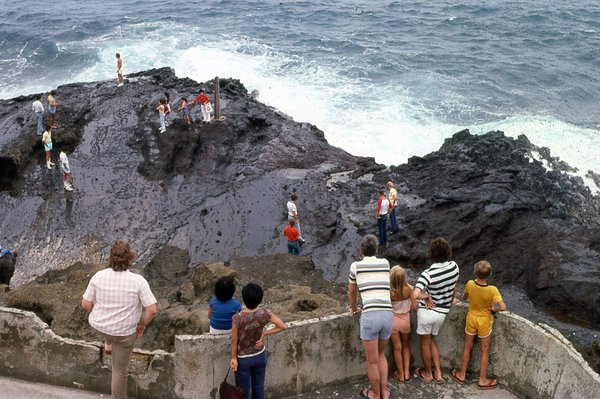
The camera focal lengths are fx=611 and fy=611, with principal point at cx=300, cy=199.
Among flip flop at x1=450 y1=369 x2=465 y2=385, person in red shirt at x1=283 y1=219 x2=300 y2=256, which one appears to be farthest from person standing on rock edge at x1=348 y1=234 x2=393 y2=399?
person in red shirt at x1=283 y1=219 x2=300 y2=256

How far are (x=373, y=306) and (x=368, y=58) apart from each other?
110 ft

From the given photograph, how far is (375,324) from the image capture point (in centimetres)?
656

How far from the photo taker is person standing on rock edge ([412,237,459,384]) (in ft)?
23.1

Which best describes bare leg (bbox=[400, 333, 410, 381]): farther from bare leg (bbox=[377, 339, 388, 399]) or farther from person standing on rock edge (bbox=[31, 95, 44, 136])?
person standing on rock edge (bbox=[31, 95, 44, 136])

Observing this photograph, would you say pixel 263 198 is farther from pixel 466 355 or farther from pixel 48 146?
pixel 466 355

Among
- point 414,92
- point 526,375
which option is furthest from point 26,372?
point 414,92

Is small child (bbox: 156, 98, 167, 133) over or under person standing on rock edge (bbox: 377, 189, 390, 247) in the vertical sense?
over

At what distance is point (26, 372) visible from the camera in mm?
7082

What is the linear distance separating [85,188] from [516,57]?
30202 mm

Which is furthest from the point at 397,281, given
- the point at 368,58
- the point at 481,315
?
the point at 368,58

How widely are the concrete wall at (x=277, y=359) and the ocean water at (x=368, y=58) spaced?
1781 centimetres

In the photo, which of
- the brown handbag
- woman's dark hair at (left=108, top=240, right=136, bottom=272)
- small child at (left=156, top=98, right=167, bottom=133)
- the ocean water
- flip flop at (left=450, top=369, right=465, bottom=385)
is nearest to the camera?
woman's dark hair at (left=108, top=240, right=136, bottom=272)

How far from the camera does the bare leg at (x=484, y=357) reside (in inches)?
282

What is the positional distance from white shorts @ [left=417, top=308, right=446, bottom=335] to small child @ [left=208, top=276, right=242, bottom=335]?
2220mm
